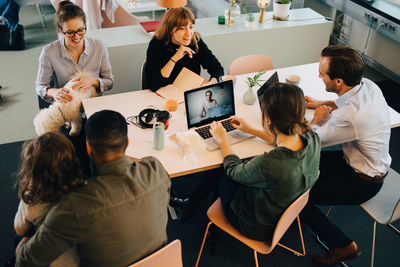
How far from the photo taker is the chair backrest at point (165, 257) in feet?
4.65

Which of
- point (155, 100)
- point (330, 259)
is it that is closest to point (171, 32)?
point (155, 100)

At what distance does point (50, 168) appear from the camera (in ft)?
4.68

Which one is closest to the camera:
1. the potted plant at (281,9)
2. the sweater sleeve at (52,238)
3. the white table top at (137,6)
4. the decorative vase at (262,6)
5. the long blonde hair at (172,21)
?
the sweater sleeve at (52,238)

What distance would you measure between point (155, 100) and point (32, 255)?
1379 mm

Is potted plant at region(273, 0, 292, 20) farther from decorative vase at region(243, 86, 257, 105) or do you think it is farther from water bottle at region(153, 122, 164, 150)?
water bottle at region(153, 122, 164, 150)

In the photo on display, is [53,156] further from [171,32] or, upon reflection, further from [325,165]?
[325,165]

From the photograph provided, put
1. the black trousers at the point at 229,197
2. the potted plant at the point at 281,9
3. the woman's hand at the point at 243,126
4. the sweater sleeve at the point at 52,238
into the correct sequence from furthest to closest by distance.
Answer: the potted plant at the point at 281,9 → the woman's hand at the point at 243,126 → the black trousers at the point at 229,197 → the sweater sleeve at the point at 52,238

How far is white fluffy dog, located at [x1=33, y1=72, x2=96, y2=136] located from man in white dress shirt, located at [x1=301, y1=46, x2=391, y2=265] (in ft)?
5.23

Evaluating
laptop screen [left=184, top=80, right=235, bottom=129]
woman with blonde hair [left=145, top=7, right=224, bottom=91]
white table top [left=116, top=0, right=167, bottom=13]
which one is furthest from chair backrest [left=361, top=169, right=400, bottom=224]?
white table top [left=116, top=0, right=167, bottom=13]

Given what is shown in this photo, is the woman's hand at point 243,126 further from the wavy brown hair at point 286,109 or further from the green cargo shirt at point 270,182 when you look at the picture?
the wavy brown hair at point 286,109

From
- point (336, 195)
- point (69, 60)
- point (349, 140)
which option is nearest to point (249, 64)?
point (349, 140)

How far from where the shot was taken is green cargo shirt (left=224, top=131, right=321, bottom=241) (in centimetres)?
167

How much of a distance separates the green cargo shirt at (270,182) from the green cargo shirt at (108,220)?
0.47 m

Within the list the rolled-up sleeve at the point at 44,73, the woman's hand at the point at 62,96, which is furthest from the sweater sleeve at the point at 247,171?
the rolled-up sleeve at the point at 44,73
